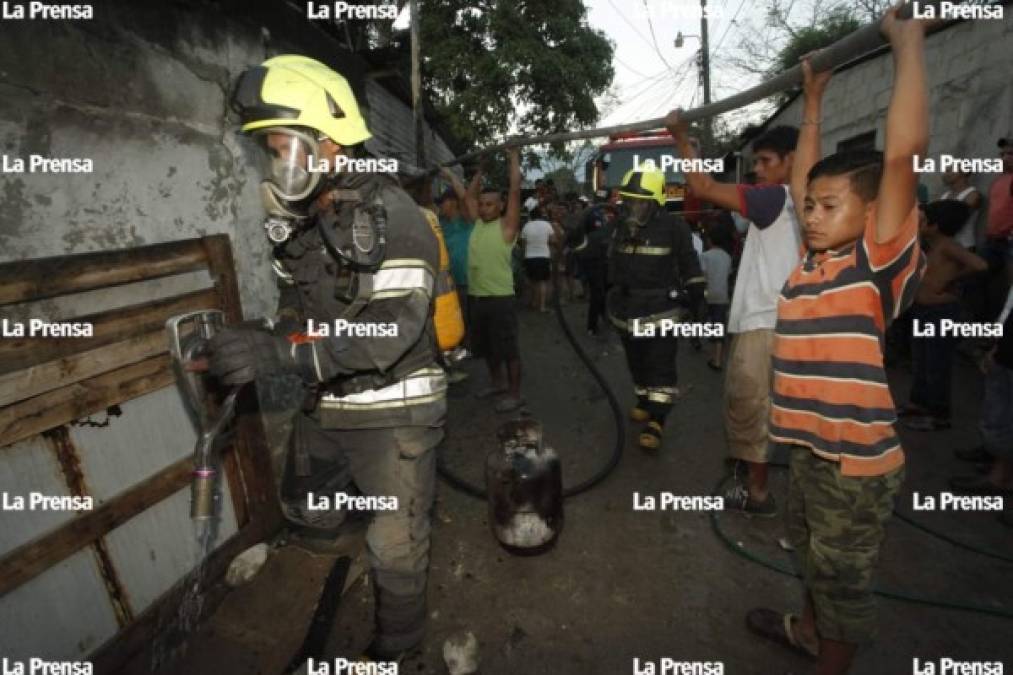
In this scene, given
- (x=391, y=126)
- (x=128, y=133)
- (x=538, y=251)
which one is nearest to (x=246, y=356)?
(x=128, y=133)

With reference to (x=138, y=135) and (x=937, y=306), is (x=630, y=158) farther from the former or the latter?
(x=138, y=135)

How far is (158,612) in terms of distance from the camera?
2.73m

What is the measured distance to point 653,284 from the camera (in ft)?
15.0

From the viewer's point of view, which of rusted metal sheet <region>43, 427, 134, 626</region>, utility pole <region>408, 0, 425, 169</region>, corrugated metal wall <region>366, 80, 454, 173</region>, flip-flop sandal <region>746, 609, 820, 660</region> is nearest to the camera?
rusted metal sheet <region>43, 427, 134, 626</region>

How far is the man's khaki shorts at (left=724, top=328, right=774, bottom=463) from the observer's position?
322cm

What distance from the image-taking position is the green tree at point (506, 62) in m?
16.8

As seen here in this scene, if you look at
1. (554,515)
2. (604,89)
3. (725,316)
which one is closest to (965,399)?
(725,316)

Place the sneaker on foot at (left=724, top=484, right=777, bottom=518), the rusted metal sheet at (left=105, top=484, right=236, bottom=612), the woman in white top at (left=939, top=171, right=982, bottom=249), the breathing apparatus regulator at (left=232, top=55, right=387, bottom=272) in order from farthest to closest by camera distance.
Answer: the woman in white top at (left=939, top=171, right=982, bottom=249) < the sneaker on foot at (left=724, top=484, right=777, bottom=518) < the rusted metal sheet at (left=105, top=484, right=236, bottom=612) < the breathing apparatus regulator at (left=232, top=55, right=387, bottom=272)

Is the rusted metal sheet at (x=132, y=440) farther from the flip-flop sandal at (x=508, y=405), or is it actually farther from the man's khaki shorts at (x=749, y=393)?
the man's khaki shorts at (x=749, y=393)

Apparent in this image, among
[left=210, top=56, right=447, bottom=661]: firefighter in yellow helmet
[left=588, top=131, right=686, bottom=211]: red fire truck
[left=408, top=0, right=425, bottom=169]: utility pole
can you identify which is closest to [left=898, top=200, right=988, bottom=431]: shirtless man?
[left=210, top=56, right=447, bottom=661]: firefighter in yellow helmet

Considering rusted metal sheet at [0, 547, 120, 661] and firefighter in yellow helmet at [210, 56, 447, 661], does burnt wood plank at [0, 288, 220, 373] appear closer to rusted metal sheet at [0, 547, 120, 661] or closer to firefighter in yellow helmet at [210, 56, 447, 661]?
firefighter in yellow helmet at [210, 56, 447, 661]

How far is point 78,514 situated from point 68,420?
45 centimetres

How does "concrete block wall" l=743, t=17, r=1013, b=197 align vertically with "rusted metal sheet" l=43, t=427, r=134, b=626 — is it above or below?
above

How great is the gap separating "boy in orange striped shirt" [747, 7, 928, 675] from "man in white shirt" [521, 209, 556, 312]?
25.6 feet
